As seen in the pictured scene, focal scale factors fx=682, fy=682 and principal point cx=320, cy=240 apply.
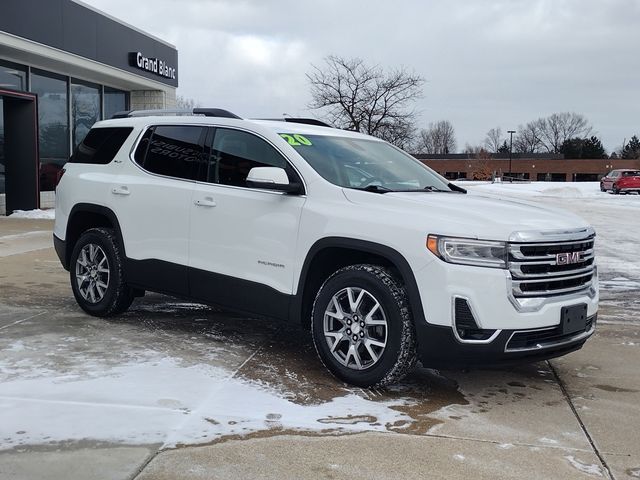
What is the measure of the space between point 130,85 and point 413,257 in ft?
66.3

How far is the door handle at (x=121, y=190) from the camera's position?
6.19m

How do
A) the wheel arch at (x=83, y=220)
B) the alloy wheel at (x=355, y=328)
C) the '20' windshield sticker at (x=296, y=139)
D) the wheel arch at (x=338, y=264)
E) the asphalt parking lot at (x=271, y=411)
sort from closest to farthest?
1. the asphalt parking lot at (x=271, y=411)
2. the wheel arch at (x=338, y=264)
3. the alloy wheel at (x=355, y=328)
4. the '20' windshield sticker at (x=296, y=139)
5. the wheel arch at (x=83, y=220)

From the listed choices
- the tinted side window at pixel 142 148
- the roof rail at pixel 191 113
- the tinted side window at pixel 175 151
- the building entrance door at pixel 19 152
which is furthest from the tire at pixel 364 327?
the building entrance door at pixel 19 152

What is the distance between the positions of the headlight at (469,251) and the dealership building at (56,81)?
14045 mm

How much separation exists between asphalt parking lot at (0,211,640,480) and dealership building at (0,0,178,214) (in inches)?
468

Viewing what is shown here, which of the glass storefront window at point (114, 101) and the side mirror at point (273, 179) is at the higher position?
the glass storefront window at point (114, 101)

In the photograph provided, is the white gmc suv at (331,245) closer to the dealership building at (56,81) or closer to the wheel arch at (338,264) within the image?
the wheel arch at (338,264)

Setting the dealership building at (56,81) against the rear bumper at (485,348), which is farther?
the dealership building at (56,81)

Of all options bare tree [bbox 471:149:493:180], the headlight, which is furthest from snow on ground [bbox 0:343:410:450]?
bare tree [bbox 471:149:493:180]

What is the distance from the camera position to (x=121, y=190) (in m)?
6.24

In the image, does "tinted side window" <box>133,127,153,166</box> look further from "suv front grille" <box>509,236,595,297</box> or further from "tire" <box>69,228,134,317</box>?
"suv front grille" <box>509,236,595,297</box>

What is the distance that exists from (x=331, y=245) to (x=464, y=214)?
3.09 feet

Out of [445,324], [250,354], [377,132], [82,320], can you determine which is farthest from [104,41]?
[377,132]

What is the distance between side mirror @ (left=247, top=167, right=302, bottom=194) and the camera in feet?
16.2
